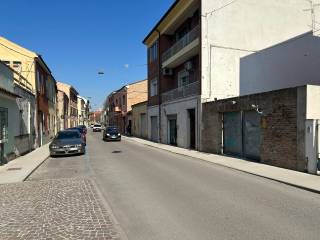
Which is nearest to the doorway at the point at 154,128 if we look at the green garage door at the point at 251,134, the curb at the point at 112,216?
the green garage door at the point at 251,134

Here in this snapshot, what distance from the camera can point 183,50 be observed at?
2503 centimetres

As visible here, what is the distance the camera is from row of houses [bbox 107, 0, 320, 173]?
1305 cm

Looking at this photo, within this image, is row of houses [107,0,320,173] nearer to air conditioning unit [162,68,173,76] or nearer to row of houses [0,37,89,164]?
air conditioning unit [162,68,173,76]

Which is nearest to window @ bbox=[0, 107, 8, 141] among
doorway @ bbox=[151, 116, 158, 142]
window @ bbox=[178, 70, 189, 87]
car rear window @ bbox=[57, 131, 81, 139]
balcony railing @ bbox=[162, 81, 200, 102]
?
car rear window @ bbox=[57, 131, 81, 139]

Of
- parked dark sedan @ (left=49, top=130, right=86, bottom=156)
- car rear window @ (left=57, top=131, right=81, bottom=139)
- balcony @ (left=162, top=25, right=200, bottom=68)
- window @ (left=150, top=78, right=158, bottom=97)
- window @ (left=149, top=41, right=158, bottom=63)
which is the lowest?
parked dark sedan @ (left=49, top=130, right=86, bottom=156)

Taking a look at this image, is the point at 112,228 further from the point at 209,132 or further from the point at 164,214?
the point at 209,132

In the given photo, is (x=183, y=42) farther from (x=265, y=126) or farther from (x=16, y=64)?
(x=265, y=126)

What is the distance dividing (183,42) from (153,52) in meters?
9.67

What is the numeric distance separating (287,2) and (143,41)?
17451mm

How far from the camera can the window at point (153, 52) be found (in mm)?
33562

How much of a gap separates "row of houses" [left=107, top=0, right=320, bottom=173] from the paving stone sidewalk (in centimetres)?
769

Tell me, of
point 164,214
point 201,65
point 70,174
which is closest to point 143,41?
point 201,65

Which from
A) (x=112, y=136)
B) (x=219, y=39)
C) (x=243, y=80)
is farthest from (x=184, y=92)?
(x=112, y=136)

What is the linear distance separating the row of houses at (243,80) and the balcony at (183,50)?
76mm
